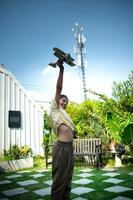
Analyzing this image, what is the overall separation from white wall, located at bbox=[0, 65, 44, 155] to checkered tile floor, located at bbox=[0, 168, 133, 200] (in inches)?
126

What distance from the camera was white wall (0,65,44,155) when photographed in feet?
37.2

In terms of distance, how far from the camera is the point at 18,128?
11836 mm

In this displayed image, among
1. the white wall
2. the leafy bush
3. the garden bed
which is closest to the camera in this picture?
the garden bed

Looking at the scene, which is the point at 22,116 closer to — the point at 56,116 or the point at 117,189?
the point at 117,189

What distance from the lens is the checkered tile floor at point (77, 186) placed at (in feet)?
18.3

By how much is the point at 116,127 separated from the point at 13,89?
555 centimetres

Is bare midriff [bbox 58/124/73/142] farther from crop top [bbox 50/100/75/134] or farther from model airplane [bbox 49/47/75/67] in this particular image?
model airplane [bbox 49/47/75/67]

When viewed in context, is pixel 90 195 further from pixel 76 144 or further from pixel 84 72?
pixel 84 72

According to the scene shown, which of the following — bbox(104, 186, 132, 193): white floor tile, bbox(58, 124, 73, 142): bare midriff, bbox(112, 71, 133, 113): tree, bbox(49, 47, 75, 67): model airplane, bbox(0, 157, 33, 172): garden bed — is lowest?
bbox(104, 186, 132, 193): white floor tile

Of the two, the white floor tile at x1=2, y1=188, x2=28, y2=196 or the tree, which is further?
the tree

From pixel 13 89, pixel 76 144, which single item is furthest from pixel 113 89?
pixel 13 89

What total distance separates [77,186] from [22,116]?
6219 mm

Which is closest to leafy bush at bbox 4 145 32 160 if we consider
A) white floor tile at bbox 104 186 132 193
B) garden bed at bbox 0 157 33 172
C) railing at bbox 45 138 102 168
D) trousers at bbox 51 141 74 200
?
garden bed at bbox 0 157 33 172

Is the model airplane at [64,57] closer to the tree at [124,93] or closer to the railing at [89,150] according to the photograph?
the railing at [89,150]
